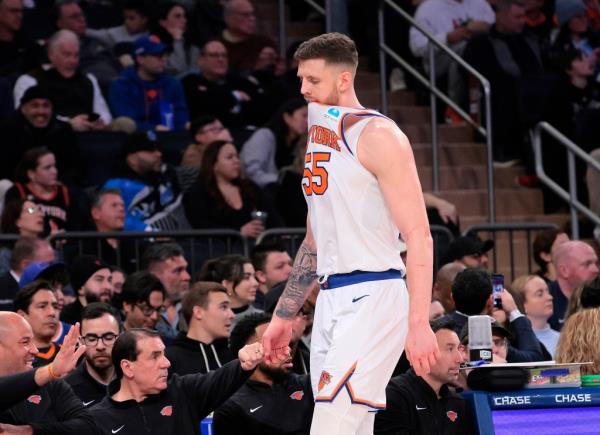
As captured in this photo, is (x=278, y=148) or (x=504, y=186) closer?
(x=278, y=148)

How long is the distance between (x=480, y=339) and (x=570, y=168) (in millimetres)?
5609

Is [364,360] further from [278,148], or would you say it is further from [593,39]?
[593,39]

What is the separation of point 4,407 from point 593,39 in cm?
1074

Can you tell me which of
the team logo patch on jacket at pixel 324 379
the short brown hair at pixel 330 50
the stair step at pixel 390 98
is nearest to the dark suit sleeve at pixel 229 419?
the team logo patch on jacket at pixel 324 379

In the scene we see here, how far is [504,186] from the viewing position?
1411 centimetres

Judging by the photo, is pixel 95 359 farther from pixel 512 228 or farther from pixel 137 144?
pixel 512 228

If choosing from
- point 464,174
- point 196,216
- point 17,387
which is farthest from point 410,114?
point 17,387

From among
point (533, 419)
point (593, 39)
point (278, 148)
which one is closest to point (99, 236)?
point (278, 148)

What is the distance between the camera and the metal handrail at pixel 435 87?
43.1ft

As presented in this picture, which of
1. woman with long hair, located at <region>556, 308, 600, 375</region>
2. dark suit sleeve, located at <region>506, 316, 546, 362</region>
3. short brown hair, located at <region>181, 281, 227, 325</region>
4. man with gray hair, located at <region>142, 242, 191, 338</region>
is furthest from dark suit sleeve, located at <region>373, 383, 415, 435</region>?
man with gray hair, located at <region>142, 242, 191, 338</region>

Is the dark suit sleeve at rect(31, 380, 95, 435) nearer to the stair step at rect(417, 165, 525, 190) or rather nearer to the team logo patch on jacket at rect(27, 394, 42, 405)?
the team logo patch on jacket at rect(27, 394, 42, 405)

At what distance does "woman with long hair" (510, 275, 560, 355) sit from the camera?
9875 mm

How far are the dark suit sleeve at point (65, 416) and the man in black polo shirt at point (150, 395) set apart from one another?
130 mm

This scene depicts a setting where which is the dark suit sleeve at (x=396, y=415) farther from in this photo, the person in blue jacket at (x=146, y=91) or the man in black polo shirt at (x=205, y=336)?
the person in blue jacket at (x=146, y=91)
